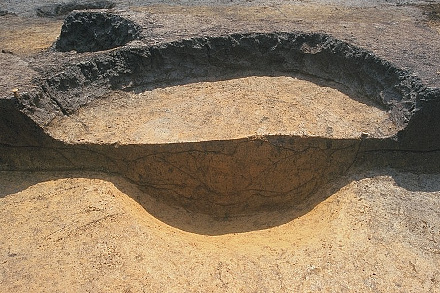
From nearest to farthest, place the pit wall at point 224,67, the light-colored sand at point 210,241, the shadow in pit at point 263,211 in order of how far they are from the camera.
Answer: the light-colored sand at point 210,241 → the shadow in pit at point 263,211 → the pit wall at point 224,67

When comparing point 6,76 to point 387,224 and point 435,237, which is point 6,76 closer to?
point 387,224

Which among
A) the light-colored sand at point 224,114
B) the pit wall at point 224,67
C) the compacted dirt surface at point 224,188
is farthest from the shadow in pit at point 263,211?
the pit wall at point 224,67

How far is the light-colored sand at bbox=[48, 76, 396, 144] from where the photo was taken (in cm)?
310

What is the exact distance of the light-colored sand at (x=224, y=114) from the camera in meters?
3.10

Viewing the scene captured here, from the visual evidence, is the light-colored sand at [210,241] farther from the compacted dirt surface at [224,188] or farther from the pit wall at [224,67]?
the pit wall at [224,67]

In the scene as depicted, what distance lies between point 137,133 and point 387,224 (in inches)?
72.9

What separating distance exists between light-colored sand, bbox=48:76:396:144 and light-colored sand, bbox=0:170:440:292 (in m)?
0.38

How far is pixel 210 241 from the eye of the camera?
9.16 feet

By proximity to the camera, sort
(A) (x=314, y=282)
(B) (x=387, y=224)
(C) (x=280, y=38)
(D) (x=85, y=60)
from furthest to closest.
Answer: (C) (x=280, y=38)
(D) (x=85, y=60)
(B) (x=387, y=224)
(A) (x=314, y=282)

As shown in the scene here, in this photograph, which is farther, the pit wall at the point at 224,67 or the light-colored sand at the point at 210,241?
the pit wall at the point at 224,67

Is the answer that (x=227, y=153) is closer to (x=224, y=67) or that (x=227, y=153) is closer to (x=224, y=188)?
(x=224, y=188)

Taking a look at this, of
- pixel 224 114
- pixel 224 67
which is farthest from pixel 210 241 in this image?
pixel 224 67

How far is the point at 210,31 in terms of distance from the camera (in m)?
4.11

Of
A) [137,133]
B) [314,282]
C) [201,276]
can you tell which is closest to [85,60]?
[137,133]
